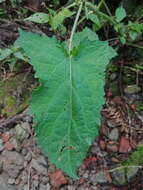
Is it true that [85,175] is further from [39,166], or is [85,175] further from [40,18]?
[40,18]

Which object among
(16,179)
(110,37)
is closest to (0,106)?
(16,179)

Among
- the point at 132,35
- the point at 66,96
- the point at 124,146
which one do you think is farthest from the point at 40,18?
the point at 124,146

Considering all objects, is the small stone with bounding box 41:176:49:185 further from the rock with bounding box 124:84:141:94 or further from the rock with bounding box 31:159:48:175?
the rock with bounding box 124:84:141:94

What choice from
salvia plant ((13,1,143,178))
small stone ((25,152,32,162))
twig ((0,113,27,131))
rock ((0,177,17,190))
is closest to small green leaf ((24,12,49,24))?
salvia plant ((13,1,143,178))

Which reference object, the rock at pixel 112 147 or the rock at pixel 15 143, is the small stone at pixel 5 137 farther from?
the rock at pixel 112 147

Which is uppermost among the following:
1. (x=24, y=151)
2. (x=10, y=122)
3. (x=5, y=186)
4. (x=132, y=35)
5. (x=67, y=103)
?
(x=132, y=35)

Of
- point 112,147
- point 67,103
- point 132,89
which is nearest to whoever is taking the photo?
point 67,103
